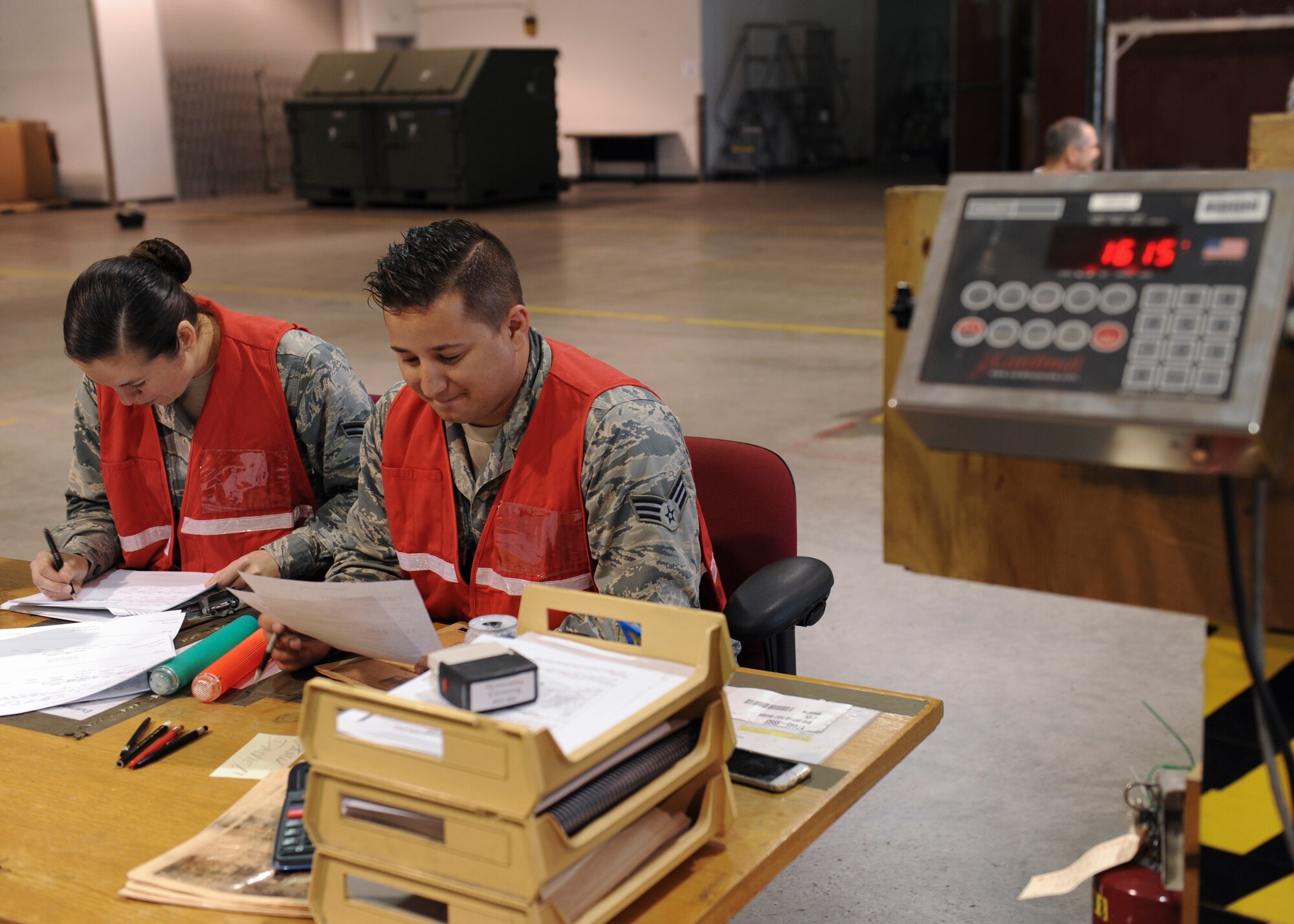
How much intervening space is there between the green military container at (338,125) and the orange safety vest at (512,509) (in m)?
14.0

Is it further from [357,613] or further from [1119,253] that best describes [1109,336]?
[357,613]

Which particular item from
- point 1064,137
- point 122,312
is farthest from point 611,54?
point 122,312

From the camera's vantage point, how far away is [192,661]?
1867mm

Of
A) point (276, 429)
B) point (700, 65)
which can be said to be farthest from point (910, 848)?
point (700, 65)

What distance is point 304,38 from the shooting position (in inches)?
757

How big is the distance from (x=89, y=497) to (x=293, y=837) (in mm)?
1527

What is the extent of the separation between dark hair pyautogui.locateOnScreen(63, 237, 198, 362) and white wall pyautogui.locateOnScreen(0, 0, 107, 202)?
16.2 metres

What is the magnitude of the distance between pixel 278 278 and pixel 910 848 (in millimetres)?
8660

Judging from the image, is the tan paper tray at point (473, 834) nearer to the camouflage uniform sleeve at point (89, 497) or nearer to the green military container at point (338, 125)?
the camouflage uniform sleeve at point (89, 497)

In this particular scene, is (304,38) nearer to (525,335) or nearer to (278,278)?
(278,278)

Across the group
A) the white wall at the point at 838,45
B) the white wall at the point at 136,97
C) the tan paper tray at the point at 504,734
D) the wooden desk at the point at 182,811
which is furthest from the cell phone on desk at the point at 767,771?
the white wall at the point at 838,45

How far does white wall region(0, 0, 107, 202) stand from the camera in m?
16.6

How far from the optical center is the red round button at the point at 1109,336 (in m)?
0.94

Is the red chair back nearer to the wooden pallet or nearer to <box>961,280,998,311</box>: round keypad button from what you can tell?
<box>961,280,998,311</box>: round keypad button
